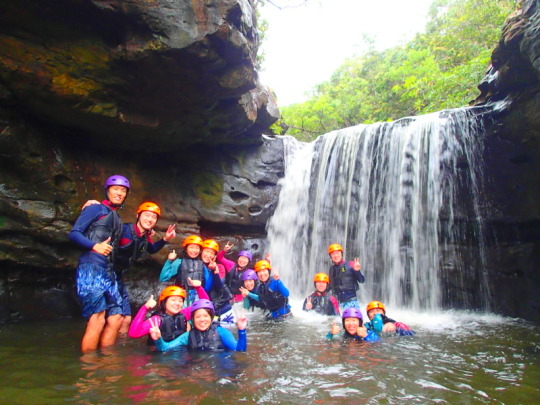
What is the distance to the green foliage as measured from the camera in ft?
46.0

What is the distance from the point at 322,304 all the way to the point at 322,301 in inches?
2.4

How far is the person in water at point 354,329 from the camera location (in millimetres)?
5176

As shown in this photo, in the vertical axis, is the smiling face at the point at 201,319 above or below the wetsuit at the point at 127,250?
below

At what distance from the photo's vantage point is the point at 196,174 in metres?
11.0

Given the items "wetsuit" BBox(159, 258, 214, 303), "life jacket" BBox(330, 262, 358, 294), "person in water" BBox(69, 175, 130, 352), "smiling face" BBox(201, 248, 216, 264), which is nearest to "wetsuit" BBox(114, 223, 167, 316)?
"person in water" BBox(69, 175, 130, 352)

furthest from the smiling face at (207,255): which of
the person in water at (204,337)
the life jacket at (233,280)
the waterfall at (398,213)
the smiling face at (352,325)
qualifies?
the waterfall at (398,213)

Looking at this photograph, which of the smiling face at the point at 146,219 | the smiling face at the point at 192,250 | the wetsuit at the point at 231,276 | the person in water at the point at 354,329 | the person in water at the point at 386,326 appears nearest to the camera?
the smiling face at the point at 146,219

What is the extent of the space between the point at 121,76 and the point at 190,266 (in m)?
3.96

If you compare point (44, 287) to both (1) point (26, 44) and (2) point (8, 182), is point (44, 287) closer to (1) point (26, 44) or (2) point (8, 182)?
(2) point (8, 182)

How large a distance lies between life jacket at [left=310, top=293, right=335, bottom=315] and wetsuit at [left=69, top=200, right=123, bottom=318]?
4.37m

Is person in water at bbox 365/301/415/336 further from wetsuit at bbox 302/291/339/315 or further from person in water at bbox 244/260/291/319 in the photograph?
person in water at bbox 244/260/291/319

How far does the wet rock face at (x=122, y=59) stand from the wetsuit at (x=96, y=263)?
340cm

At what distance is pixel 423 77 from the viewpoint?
16328 millimetres

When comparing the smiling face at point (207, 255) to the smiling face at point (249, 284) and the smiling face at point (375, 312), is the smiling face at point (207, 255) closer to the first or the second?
the smiling face at point (249, 284)
